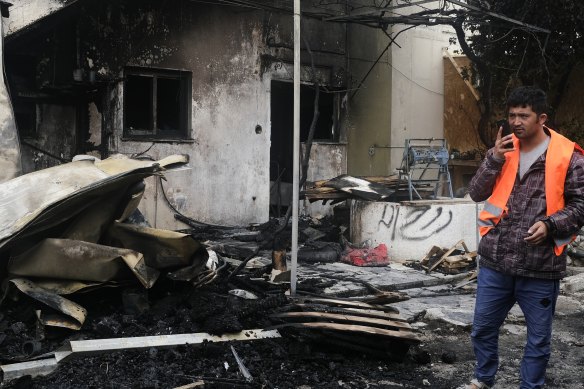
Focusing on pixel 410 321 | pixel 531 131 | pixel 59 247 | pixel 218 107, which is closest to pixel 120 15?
pixel 218 107

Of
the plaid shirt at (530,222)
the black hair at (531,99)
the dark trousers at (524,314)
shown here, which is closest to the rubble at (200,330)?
the dark trousers at (524,314)

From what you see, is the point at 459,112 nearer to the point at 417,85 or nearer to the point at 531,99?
the point at 417,85

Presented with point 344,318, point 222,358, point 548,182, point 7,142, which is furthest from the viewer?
point 7,142

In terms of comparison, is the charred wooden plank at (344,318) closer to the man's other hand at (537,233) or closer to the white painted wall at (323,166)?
the man's other hand at (537,233)

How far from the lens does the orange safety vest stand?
13.0 feet

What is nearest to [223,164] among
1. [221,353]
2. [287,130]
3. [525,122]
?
[287,130]

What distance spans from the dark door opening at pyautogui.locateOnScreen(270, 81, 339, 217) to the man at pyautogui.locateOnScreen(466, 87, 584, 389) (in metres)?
9.45

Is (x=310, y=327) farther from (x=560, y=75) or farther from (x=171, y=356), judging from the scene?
(x=560, y=75)

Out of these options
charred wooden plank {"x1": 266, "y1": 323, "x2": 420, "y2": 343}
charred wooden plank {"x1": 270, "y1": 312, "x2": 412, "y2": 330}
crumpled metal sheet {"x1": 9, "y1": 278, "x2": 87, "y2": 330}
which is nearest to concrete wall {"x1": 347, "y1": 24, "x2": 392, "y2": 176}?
charred wooden plank {"x1": 270, "y1": 312, "x2": 412, "y2": 330}

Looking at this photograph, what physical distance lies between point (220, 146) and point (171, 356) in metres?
7.70

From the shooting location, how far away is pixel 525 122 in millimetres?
4023

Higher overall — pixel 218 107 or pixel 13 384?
pixel 218 107

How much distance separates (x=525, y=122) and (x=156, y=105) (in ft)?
28.3

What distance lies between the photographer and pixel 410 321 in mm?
6590
